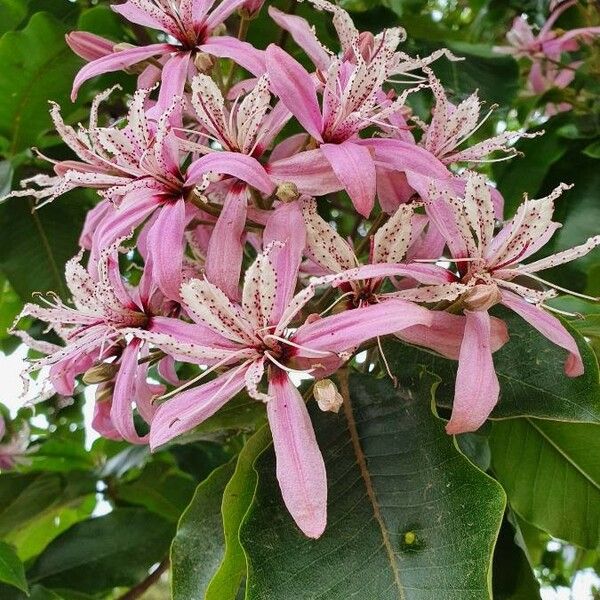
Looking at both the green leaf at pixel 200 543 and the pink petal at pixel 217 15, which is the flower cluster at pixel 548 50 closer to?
the pink petal at pixel 217 15

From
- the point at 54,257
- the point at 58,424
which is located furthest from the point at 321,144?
the point at 58,424

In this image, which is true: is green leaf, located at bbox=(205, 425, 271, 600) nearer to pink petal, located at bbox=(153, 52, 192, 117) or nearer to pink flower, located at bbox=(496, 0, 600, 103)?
pink petal, located at bbox=(153, 52, 192, 117)

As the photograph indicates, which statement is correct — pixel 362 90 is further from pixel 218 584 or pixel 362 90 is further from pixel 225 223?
pixel 218 584

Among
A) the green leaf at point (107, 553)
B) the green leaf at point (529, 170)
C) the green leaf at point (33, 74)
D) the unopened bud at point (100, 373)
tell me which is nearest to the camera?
the unopened bud at point (100, 373)

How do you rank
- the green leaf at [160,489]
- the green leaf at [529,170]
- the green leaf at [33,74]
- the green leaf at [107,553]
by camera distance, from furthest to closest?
1. the green leaf at [160,489]
2. the green leaf at [529,170]
3. the green leaf at [107,553]
4. the green leaf at [33,74]

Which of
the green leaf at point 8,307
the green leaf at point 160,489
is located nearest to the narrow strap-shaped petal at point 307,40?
the green leaf at point 160,489

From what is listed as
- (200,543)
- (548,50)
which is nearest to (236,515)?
(200,543)

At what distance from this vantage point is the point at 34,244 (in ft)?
4.69

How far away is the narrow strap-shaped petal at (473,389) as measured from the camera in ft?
2.33

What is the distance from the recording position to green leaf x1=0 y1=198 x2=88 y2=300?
141 centimetres

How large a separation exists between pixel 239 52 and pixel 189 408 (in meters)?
0.37

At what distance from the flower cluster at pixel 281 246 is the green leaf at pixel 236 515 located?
0.11m

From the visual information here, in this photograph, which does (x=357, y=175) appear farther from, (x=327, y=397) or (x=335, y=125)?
(x=327, y=397)

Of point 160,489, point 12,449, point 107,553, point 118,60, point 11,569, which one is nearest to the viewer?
point 118,60
